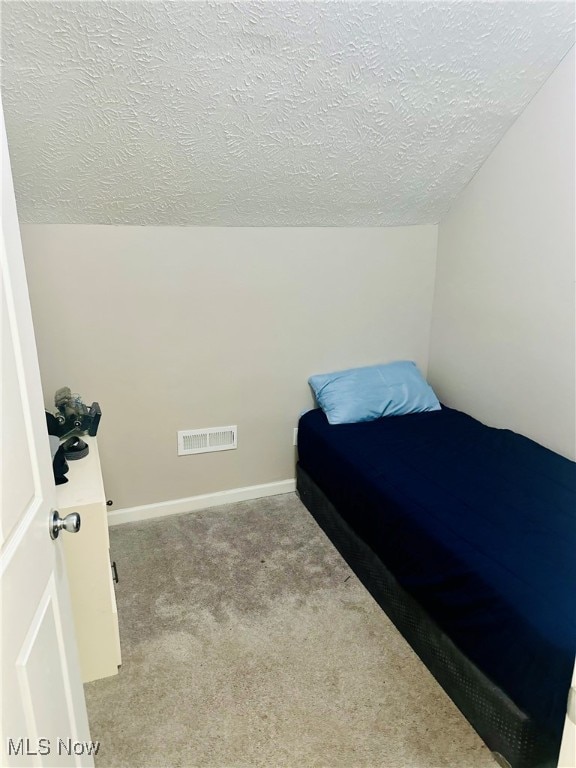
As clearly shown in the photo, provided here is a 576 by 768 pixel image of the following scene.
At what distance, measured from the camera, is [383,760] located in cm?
149

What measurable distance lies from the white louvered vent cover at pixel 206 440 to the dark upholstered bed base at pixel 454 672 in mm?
662

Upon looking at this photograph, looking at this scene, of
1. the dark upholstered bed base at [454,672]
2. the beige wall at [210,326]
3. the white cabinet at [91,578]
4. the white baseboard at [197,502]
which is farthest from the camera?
the white baseboard at [197,502]

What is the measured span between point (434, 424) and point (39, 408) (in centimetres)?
200

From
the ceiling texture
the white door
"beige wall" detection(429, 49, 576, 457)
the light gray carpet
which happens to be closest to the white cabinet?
the light gray carpet

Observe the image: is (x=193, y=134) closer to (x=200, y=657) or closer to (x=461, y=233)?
(x=461, y=233)

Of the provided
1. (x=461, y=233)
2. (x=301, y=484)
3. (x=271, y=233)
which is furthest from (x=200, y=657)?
(x=461, y=233)

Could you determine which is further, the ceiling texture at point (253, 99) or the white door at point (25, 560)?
the ceiling texture at point (253, 99)

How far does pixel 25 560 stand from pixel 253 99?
1.65m

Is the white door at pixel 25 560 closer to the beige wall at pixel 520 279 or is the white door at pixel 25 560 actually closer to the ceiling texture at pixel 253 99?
the ceiling texture at pixel 253 99

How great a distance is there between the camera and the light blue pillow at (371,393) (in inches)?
106

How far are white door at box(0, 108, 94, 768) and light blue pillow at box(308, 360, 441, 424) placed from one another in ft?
5.70

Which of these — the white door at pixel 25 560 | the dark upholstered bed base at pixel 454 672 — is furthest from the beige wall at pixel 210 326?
the white door at pixel 25 560

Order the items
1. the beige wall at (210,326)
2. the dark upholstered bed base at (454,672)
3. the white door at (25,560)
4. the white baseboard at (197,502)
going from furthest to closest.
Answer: the white baseboard at (197,502)
the beige wall at (210,326)
the dark upholstered bed base at (454,672)
the white door at (25,560)

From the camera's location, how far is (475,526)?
A: 1764mm
